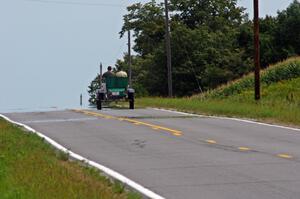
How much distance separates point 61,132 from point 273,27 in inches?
1893

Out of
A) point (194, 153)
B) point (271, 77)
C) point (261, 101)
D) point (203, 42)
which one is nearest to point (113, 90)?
point (261, 101)

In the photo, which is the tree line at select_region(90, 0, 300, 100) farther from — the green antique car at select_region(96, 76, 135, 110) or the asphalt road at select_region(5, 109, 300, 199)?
the asphalt road at select_region(5, 109, 300, 199)

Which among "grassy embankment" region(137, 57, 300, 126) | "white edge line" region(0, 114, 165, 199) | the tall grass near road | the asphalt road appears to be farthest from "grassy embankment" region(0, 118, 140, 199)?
the tall grass near road

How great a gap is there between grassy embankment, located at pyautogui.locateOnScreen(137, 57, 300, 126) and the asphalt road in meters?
2.69

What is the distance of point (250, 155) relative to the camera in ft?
50.7

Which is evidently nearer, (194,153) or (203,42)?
(194,153)

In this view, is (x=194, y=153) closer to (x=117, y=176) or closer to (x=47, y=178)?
(x=117, y=176)

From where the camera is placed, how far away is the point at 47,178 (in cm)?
1116

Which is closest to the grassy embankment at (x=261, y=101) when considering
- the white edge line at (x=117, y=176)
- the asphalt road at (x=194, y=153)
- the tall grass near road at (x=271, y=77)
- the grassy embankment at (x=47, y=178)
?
the tall grass near road at (x=271, y=77)

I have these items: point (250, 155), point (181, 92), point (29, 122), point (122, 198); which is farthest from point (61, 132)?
point (181, 92)

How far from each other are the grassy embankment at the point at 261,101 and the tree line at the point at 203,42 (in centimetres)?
1515

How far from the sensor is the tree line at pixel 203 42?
6525 centimetres

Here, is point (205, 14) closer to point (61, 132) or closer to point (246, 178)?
point (61, 132)

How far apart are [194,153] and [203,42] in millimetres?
61211
